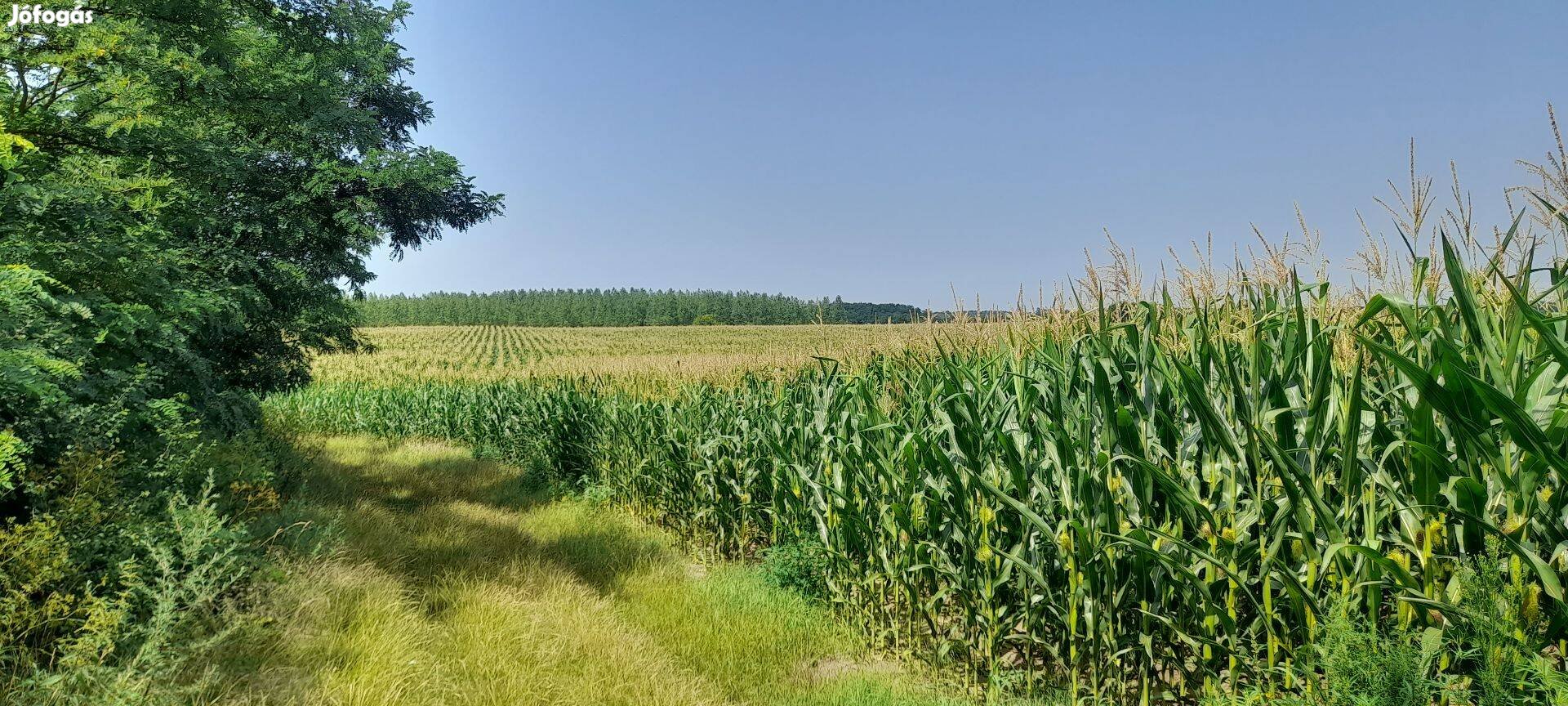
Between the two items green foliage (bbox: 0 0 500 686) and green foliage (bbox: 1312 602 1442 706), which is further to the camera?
green foliage (bbox: 0 0 500 686)

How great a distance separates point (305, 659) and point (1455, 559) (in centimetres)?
555

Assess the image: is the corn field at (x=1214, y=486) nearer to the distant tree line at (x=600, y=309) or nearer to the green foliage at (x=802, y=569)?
the green foliage at (x=802, y=569)

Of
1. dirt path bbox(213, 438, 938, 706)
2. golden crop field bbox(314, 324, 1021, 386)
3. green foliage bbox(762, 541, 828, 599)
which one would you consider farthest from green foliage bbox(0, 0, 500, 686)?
golden crop field bbox(314, 324, 1021, 386)

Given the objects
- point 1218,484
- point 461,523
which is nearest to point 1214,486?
point 1218,484

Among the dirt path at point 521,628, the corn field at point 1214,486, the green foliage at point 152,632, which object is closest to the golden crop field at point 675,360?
the corn field at point 1214,486

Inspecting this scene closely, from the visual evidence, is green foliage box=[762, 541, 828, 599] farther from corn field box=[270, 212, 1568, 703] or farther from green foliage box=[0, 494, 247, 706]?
green foliage box=[0, 494, 247, 706]

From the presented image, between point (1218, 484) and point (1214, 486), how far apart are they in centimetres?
8

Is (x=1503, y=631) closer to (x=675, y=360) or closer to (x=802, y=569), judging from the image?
(x=802, y=569)

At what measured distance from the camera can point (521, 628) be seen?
4961 millimetres

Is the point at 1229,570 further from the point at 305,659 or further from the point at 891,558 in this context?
the point at 305,659

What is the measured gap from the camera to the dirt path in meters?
4.07

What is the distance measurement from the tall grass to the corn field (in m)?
0.01

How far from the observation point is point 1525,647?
2.14 metres

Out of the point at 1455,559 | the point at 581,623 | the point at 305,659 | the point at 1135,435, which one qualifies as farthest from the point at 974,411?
the point at 305,659
